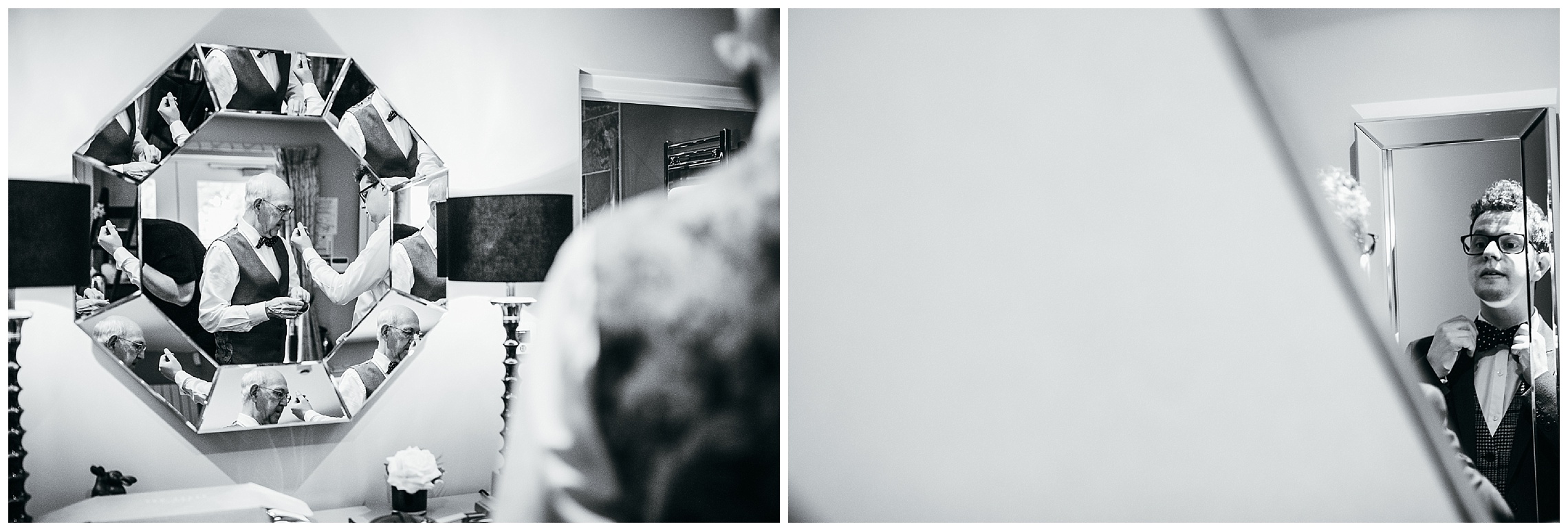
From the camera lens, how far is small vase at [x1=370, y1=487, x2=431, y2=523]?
2.53 m

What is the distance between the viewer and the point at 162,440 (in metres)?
2.44

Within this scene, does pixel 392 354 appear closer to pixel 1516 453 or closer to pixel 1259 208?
pixel 1259 208

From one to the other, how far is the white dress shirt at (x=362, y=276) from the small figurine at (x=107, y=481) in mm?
678

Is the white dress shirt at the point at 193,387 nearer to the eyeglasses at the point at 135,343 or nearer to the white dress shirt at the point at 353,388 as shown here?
the eyeglasses at the point at 135,343

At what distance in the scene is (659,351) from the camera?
2574 mm

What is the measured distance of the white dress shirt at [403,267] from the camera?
252 cm

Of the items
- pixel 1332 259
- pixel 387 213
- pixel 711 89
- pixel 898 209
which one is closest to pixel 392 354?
pixel 387 213

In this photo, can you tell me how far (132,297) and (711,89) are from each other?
5.06ft

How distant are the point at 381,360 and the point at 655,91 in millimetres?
1010

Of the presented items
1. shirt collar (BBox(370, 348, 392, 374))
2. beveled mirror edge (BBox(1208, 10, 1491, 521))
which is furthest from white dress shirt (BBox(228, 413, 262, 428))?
beveled mirror edge (BBox(1208, 10, 1491, 521))

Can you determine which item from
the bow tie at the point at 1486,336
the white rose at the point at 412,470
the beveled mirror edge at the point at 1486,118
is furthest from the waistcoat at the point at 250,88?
the bow tie at the point at 1486,336

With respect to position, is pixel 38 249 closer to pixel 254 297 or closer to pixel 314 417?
pixel 254 297

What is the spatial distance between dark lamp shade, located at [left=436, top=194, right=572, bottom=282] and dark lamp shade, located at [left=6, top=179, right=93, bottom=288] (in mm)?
834

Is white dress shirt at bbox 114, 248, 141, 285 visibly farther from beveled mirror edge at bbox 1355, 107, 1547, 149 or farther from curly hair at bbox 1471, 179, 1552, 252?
curly hair at bbox 1471, 179, 1552, 252
